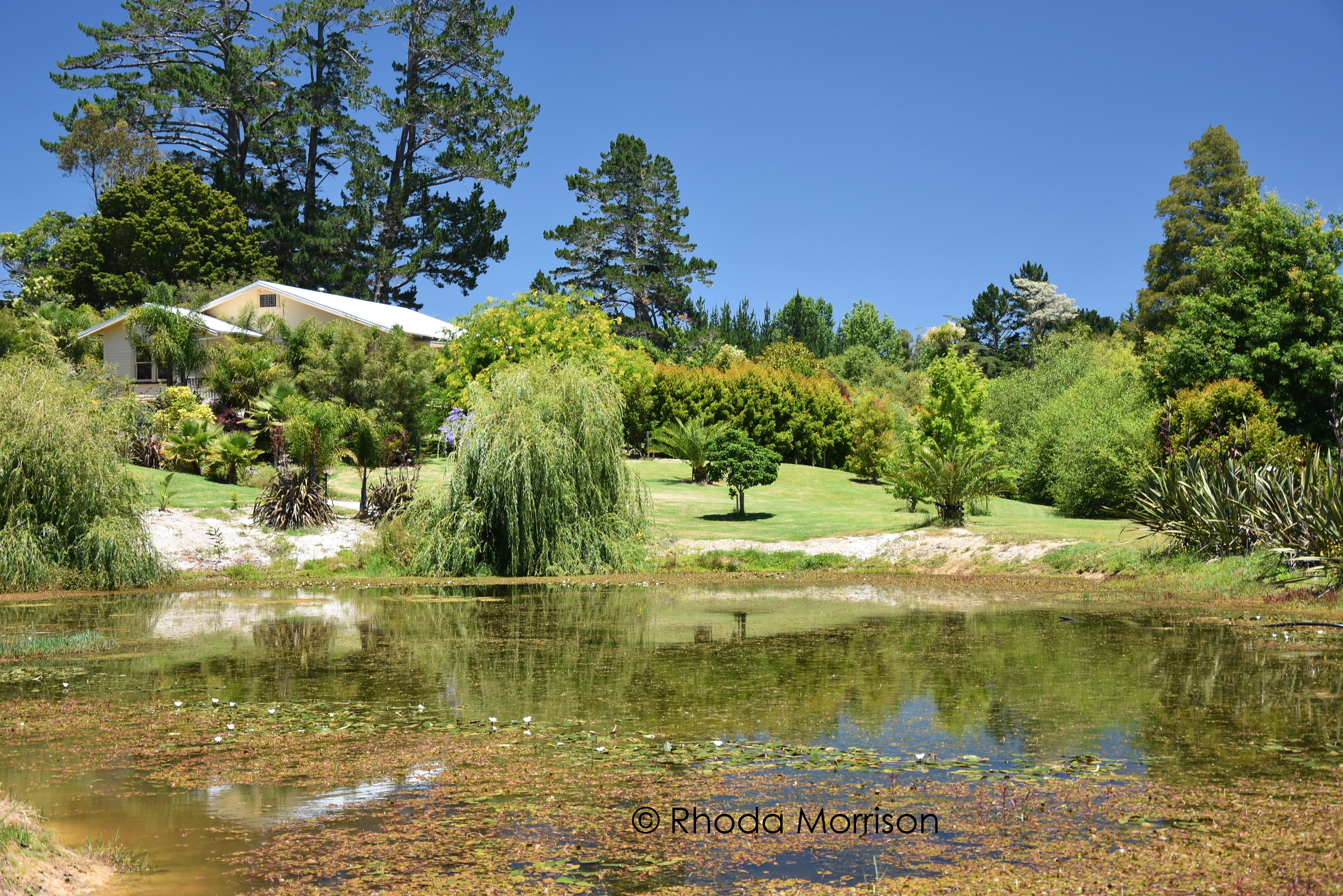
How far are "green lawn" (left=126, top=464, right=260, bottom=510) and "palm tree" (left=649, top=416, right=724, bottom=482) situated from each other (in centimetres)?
1581

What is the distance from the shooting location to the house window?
161 ft

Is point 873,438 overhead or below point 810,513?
overhead

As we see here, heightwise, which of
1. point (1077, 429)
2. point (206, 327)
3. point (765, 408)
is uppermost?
point (206, 327)

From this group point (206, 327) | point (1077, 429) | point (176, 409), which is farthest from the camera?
point (206, 327)

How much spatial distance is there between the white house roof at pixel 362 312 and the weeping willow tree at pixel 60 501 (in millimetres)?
28954

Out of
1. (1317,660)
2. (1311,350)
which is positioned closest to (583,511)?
(1317,660)

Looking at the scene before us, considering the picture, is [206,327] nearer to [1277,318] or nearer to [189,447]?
[189,447]

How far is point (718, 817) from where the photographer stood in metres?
6.76

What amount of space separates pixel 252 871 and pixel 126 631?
10605mm

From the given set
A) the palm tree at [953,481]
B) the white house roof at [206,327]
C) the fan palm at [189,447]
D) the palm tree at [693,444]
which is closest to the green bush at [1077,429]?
the palm tree at [953,481]

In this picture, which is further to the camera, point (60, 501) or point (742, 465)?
point (742, 465)

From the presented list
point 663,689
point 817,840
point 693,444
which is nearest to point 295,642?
point 663,689

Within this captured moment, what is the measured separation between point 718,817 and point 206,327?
4653cm

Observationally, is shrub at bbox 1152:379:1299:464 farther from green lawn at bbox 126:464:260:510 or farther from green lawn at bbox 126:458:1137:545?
green lawn at bbox 126:464:260:510
